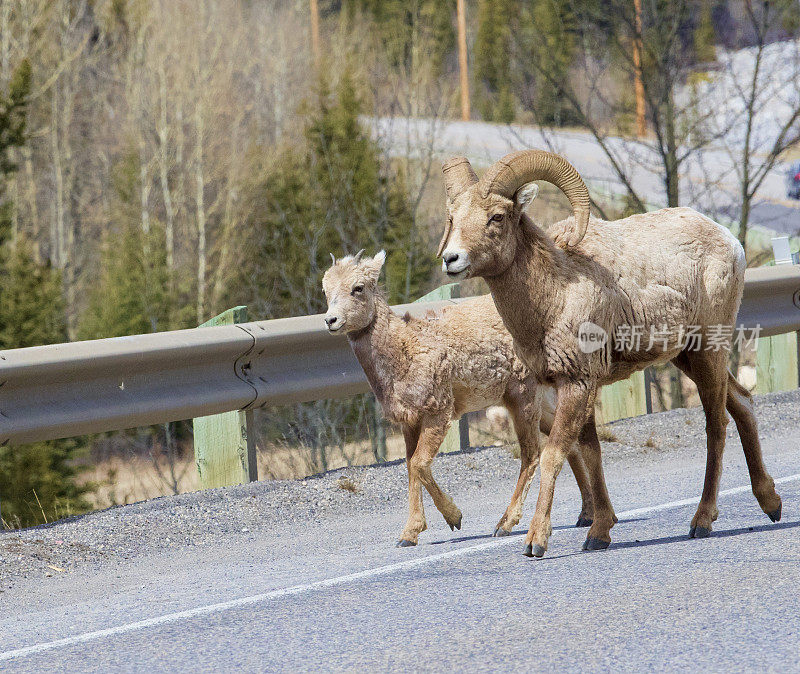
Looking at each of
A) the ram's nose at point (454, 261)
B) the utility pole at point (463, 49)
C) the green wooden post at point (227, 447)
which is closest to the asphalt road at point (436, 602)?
the green wooden post at point (227, 447)

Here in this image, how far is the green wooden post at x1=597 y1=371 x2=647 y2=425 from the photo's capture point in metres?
10.8

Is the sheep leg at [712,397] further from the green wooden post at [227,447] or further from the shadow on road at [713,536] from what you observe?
the green wooden post at [227,447]

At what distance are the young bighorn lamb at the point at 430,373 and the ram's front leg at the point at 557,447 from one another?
73 cm

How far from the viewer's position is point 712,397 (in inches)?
257

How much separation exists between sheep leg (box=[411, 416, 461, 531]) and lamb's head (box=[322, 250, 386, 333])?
2.33 feet

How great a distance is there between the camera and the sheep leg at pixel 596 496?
237 inches

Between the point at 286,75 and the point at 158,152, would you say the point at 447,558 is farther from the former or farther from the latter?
the point at 286,75

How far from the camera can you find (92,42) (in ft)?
150

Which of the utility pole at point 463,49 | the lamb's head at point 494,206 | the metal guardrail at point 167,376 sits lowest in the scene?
the metal guardrail at point 167,376

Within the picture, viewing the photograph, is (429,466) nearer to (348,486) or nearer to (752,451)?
(348,486)

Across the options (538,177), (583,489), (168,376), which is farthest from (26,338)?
(538,177)

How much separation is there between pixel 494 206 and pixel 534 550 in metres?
1.68

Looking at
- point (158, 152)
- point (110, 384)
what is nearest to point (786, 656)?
point (110, 384)

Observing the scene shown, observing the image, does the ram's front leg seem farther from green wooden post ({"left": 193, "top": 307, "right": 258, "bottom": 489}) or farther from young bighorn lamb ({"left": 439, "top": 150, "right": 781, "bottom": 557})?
green wooden post ({"left": 193, "top": 307, "right": 258, "bottom": 489})
